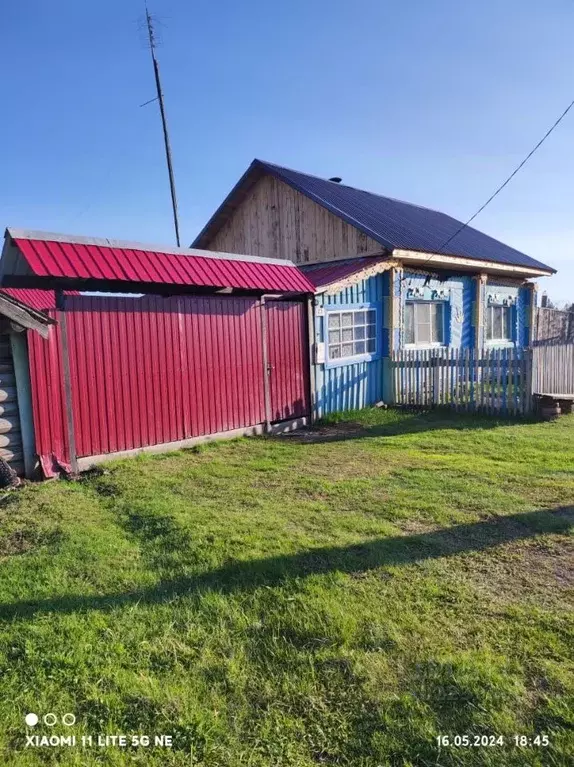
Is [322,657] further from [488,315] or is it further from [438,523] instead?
[488,315]

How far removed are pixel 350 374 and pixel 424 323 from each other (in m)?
4.17

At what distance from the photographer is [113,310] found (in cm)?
709

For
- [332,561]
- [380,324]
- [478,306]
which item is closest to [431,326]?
[478,306]

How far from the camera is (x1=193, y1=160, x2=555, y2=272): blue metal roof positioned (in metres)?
13.5

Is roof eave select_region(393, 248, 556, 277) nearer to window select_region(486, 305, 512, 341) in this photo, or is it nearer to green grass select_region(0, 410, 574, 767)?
window select_region(486, 305, 512, 341)

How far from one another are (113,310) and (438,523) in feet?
16.5

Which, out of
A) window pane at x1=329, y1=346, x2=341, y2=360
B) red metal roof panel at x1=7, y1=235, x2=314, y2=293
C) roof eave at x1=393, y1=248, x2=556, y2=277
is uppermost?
roof eave at x1=393, y1=248, x2=556, y2=277

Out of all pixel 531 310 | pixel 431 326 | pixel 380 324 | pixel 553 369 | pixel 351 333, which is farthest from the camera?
pixel 531 310

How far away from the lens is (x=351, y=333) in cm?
1160

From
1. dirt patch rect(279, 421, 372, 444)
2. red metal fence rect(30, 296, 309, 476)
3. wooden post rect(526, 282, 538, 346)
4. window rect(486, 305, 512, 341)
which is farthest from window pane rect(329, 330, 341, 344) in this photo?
wooden post rect(526, 282, 538, 346)

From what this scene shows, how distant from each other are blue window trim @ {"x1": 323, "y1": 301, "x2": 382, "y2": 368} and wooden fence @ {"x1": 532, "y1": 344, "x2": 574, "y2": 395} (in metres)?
3.46

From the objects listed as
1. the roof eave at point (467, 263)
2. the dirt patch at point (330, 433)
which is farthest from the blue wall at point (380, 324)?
the dirt patch at point (330, 433)

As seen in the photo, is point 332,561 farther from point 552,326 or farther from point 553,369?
point 552,326

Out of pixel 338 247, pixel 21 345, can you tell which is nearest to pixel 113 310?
pixel 21 345
